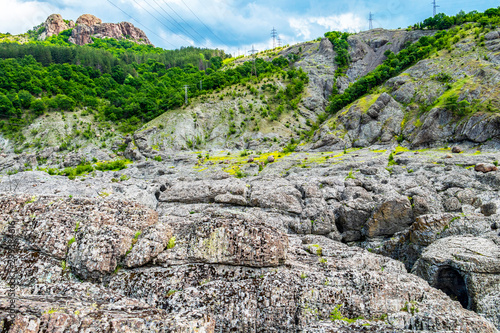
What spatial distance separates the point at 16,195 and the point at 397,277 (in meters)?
21.2

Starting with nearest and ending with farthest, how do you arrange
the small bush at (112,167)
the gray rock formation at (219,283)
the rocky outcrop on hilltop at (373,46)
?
the gray rock formation at (219,283), the small bush at (112,167), the rocky outcrop on hilltop at (373,46)

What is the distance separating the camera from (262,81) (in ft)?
335

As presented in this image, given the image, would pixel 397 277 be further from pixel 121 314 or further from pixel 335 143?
pixel 335 143

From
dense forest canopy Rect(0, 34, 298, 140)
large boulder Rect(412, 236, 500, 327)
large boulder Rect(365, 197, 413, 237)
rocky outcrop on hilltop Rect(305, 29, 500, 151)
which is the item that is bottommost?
large boulder Rect(412, 236, 500, 327)

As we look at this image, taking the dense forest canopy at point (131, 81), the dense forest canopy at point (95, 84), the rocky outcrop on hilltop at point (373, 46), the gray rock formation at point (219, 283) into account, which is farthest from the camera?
the rocky outcrop on hilltop at point (373, 46)

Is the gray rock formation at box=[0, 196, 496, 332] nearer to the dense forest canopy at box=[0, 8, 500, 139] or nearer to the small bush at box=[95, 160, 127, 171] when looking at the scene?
the small bush at box=[95, 160, 127, 171]

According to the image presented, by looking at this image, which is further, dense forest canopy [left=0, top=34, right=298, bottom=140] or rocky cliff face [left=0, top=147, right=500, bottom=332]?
dense forest canopy [left=0, top=34, right=298, bottom=140]

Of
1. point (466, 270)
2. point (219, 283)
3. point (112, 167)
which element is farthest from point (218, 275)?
point (112, 167)

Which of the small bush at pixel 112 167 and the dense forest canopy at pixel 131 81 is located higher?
the dense forest canopy at pixel 131 81

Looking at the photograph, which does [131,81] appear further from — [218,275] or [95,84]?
[218,275]

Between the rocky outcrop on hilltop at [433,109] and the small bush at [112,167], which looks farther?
the small bush at [112,167]

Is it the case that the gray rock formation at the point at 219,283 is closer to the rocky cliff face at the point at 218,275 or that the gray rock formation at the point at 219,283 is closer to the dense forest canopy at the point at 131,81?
the rocky cliff face at the point at 218,275

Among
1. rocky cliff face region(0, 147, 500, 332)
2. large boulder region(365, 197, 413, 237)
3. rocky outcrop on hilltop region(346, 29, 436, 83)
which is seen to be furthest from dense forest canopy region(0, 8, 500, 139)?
rocky cliff face region(0, 147, 500, 332)

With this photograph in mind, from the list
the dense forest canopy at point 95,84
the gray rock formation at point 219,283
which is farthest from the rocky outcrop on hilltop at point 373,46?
the gray rock formation at point 219,283
